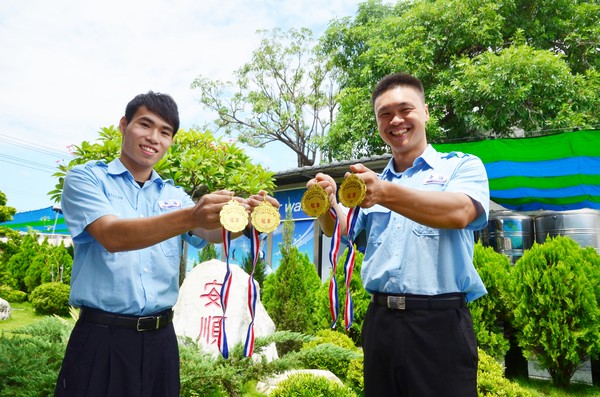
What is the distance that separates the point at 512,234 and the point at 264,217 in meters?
7.12

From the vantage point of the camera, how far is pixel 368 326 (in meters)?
2.45

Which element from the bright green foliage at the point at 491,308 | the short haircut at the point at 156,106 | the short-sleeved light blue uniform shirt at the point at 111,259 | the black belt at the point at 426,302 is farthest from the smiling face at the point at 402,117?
the bright green foliage at the point at 491,308

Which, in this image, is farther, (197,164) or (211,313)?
(197,164)

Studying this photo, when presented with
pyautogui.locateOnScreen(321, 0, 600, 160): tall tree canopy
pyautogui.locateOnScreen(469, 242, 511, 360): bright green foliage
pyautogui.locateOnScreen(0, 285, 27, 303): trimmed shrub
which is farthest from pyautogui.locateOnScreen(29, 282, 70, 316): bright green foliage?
pyautogui.locateOnScreen(469, 242, 511, 360): bright green foliage

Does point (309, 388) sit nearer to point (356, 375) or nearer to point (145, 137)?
point (356, 375)

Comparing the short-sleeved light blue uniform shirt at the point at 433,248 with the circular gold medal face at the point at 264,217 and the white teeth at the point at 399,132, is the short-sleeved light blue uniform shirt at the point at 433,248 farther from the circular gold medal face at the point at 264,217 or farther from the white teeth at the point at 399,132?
the circular gold medal face at the point at 264,217

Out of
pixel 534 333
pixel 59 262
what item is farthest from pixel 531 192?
pixel 59 262

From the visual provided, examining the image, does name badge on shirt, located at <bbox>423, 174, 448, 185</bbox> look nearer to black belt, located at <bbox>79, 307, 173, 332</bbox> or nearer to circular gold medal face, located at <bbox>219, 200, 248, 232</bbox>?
circular gold medal face, located at <bbox>219, 200, 248, 232</bbox>

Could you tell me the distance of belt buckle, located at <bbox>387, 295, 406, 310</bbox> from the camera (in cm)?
229

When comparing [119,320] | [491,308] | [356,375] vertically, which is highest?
[119,320]

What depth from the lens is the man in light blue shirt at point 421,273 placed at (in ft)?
7.14

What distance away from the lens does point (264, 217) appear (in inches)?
90.0

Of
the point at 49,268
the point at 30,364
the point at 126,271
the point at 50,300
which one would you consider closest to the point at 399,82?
the point at 126,271

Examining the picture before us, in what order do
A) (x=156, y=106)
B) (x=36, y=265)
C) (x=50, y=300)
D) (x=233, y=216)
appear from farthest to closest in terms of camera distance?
1. (x=36, y=265)
2. (x=50, y=300)
3. (x=156, y=106)
4. (x=233, y=216)
